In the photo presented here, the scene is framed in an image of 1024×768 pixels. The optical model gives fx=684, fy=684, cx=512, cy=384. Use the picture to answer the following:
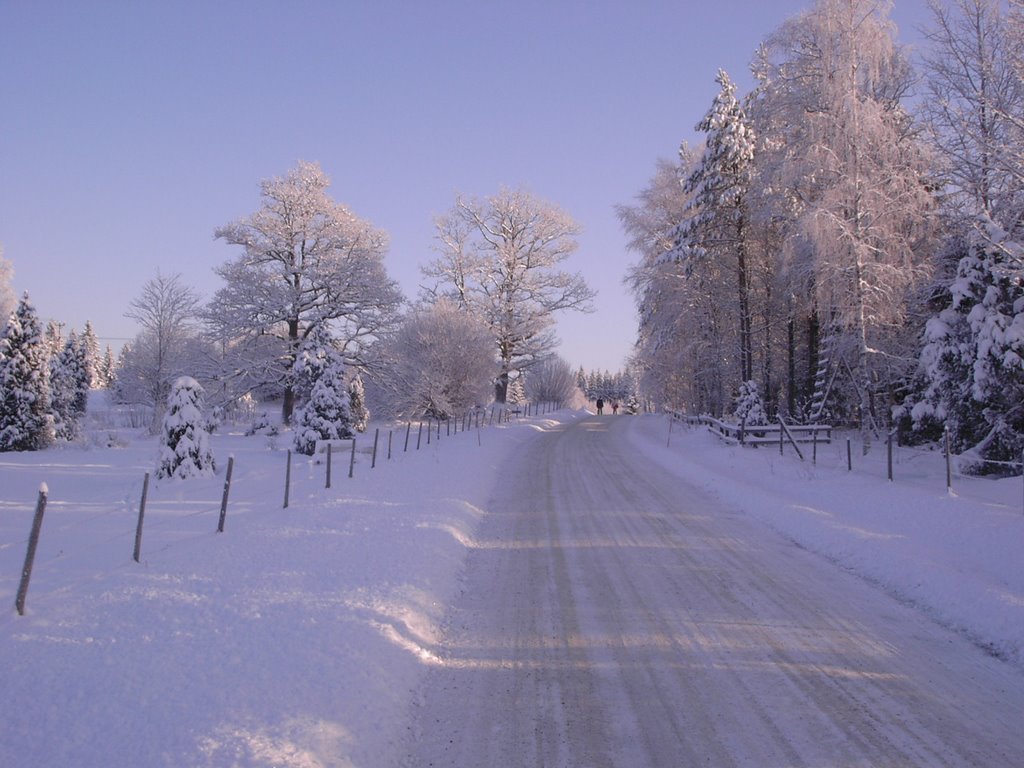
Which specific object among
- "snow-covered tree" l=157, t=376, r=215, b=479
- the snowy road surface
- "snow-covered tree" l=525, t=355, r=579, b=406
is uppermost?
"snow-covered tree" l=525, t=355, r=579, b=406

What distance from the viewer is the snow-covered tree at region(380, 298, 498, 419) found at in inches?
1276

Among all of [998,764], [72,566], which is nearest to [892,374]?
[998,764]

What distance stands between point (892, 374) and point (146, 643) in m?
22.6

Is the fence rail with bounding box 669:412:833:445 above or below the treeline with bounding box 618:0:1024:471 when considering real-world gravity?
below

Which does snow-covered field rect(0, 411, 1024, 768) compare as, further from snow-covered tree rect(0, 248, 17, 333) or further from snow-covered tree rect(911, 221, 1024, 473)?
snow-covered tree rect(0, 248, 17, 333)

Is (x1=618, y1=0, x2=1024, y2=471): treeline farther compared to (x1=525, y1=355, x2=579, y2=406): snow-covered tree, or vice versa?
(x1=525, y1=355, x2=579, y2=406): snow-covered tree

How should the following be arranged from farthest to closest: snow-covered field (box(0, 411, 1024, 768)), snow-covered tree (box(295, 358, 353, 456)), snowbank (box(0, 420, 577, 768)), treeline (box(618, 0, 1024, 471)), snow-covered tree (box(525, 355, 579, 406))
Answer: snow-covered tree (box(525, 355, 579, 406)) → snow-covered tree (box(295, 358, 353, 456)) → treeline (box(618, 0, 1024, 471)) → snow-covered field (box(0, 411, 1024, 768)) → snowbank (box(0, 420, 577, 768))

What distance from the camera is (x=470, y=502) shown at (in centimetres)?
1333

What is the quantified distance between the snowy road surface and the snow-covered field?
16.9 inches

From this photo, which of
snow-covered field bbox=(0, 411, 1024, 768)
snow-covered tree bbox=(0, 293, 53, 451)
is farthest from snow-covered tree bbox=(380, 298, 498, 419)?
snow-covered field bbox=(0, 411, 1024, 768)

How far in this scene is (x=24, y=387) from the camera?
2466 cm

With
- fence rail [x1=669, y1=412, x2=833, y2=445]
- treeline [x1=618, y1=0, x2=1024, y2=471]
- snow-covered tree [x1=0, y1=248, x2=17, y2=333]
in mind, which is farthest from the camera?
snow-covered tree [x1=0, y1=248, x2=17, y2=333]

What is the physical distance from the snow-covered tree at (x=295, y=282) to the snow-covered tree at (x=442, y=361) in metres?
2.40

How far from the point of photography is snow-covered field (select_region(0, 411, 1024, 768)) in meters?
4.26
